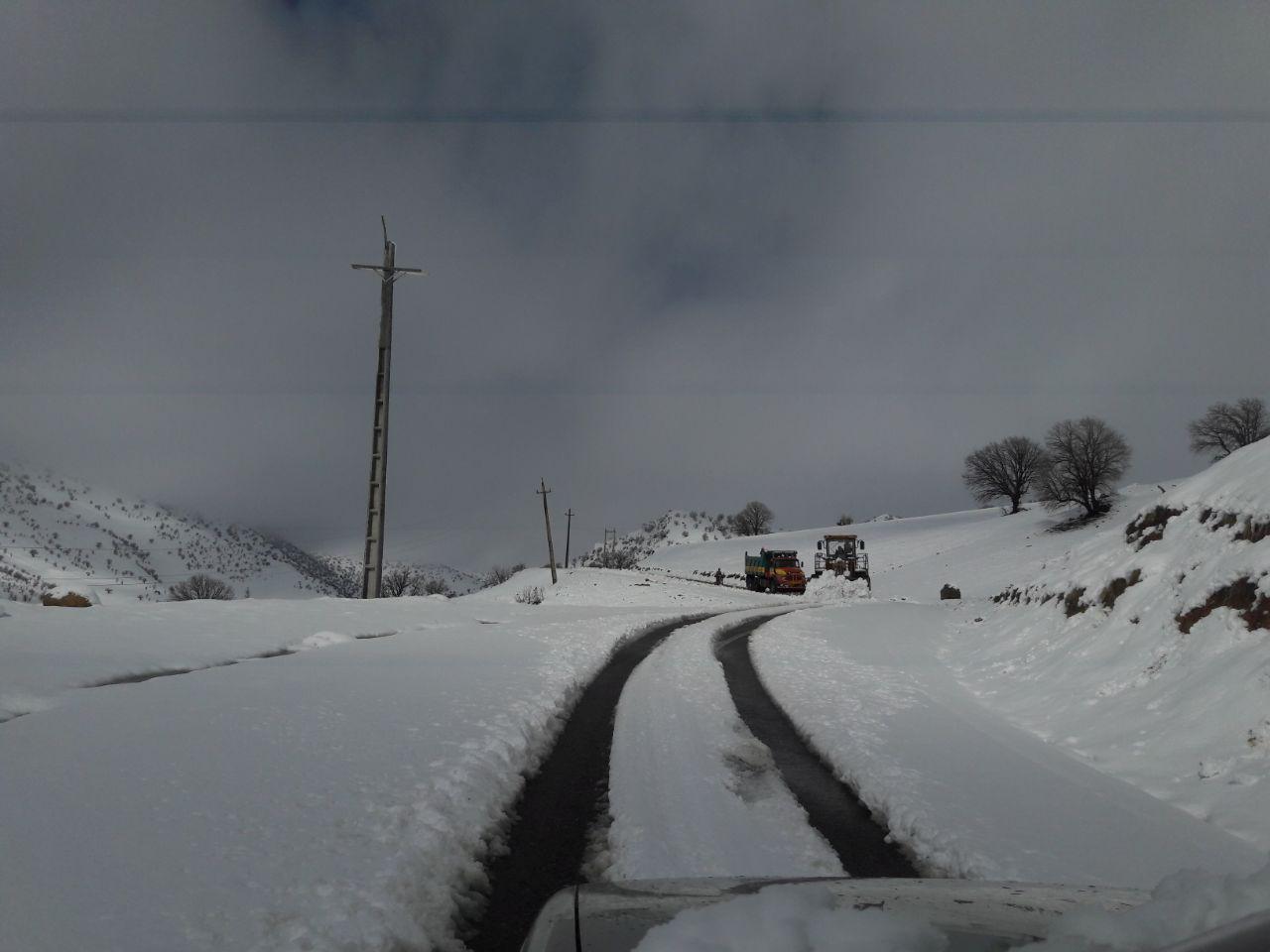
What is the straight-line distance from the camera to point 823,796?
5.44 metres

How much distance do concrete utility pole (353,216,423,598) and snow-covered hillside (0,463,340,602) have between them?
3993 centimetres

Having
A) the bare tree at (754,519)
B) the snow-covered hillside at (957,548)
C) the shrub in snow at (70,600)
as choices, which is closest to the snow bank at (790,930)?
the shrub in snow at (70,600)

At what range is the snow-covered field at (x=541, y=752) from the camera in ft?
11.0

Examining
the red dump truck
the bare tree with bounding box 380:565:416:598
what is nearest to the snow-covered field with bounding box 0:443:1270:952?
the red dump truck

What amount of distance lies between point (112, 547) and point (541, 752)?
92143 millimetres

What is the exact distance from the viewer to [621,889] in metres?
2.03

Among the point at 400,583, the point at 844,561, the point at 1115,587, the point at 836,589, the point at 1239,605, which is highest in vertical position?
the point at 400,583

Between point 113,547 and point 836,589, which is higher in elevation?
point 113,547

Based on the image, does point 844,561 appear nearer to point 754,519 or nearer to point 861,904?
point 861,904

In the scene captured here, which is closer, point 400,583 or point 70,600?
point 70,600

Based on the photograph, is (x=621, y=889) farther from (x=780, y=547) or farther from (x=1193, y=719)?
(x=780, y=547)

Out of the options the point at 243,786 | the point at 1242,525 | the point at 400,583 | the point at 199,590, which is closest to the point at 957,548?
the point at 400,583

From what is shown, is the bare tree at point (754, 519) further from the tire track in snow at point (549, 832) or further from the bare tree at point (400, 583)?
the tire track in snow at point (549, 832)

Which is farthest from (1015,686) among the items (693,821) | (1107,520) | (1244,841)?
(1107,520)
